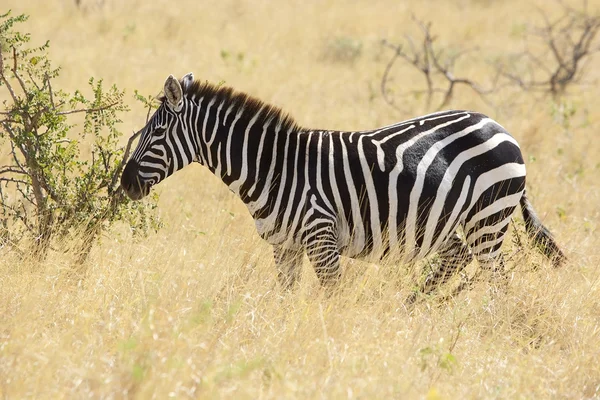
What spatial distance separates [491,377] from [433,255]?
5.47 feet

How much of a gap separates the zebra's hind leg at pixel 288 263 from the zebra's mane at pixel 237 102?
819mm

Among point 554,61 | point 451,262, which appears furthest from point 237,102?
point 554,61

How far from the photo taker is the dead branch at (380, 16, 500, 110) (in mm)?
10852

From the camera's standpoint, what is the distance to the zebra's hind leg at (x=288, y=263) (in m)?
5.31

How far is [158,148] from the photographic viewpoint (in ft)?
17.0

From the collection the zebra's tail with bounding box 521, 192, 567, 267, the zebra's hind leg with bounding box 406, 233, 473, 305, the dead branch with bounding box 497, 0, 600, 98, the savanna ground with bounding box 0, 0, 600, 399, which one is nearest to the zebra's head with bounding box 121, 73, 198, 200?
the savanna ground with bounding box 0, 0, 600, 399

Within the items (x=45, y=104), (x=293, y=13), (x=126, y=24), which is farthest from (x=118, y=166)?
(x=293, y=13)

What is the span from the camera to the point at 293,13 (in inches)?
683

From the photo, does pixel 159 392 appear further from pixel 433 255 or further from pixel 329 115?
pixel 329 115

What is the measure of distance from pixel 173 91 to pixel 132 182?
655 mm

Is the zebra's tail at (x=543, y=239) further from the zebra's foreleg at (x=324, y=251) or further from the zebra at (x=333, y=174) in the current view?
the zebra's foreleg at (x=324, y=251)

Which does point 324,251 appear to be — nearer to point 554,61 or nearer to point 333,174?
point 333,174

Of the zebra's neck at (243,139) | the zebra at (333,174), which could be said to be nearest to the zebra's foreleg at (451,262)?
the zebra at (333,174)

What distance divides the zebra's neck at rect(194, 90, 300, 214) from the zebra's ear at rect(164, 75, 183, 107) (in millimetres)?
149
